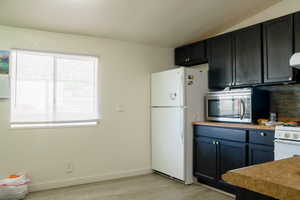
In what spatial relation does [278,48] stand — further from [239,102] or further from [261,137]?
[261,137]

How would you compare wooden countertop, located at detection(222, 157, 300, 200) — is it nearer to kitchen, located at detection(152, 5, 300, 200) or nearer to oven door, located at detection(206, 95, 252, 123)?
kitchen, located at detection(152, 5, 300, 200)

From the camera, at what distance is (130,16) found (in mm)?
3229

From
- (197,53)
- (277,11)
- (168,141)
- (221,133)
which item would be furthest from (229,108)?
(277,11)

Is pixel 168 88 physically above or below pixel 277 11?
below

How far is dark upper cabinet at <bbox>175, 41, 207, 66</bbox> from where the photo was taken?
12.9 ft

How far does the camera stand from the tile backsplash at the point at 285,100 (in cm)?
305

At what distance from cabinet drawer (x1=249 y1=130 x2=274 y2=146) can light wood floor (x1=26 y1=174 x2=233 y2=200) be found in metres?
0.83

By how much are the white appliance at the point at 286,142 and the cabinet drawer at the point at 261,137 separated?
0.09m

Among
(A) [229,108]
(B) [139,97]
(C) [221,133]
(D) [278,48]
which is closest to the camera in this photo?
(D) [278,48]

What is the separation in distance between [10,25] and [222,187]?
3534mm

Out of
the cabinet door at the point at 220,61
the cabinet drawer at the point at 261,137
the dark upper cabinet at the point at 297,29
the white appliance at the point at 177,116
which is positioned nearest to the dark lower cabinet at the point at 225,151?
the cabinet drawer at the point at 261,137

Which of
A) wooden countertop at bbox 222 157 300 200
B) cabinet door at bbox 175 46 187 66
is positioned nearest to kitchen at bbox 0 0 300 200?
cabinet door at bbox 175 46 187 66

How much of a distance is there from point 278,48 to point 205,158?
1.71 m

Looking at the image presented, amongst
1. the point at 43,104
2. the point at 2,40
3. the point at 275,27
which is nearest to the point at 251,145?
the point at 275,27
